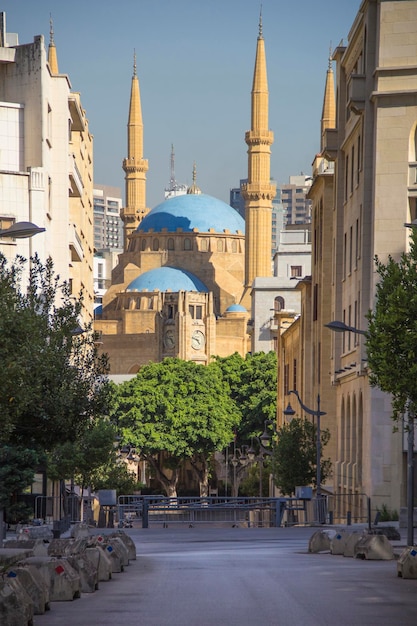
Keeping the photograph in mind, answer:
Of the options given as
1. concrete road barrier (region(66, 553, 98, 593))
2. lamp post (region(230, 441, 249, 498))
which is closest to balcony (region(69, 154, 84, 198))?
lamp post (region(230, 441, 249, 498))

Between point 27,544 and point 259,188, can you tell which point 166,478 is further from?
point 27,544

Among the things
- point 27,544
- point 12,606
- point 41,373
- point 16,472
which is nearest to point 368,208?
point 16,472

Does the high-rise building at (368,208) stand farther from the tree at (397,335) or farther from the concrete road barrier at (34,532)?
the tree at (397,335)

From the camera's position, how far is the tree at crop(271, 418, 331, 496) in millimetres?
51625

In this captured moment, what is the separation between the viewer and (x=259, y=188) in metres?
144

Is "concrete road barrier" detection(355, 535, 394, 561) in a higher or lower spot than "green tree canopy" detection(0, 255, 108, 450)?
lower

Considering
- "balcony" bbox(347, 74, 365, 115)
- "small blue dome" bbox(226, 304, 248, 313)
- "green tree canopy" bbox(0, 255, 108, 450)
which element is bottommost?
"green tree canopy" bbox(0, 255, 108, 450)

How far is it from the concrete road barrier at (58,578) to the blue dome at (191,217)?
5905 inches

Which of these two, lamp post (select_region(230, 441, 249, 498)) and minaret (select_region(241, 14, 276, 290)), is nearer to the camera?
lamp post (select_region(230, 441, 249, 498))

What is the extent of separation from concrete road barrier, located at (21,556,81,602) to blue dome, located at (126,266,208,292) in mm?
135752

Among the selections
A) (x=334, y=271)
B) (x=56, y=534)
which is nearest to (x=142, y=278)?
(x=334, y=271)

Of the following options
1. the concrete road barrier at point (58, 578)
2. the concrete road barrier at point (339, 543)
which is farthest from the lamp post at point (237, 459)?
the concrete road barrier at point (58, 578)

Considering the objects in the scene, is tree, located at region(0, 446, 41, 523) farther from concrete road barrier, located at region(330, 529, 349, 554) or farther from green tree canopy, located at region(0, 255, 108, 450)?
concrete road barrier, located at region(330, 529, 349, 554)

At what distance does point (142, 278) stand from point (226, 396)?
54.5m
